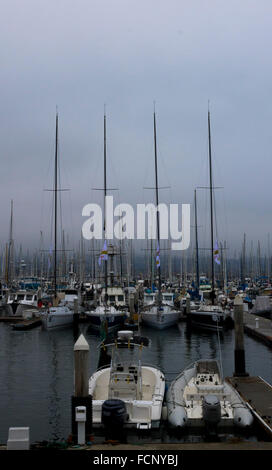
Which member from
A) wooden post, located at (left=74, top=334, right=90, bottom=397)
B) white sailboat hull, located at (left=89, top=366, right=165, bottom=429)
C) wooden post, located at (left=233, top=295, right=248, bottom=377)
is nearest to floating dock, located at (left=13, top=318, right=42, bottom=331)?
wooden post, located at (left=233, top=295, right=248, bottom=377)

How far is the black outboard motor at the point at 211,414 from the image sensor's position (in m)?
14.4

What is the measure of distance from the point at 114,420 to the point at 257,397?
654 cm

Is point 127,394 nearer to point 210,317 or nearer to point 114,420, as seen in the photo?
point 114,420

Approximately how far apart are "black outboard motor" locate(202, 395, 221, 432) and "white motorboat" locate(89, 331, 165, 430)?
4.97ft

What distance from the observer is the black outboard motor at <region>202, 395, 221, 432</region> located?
47.3ft

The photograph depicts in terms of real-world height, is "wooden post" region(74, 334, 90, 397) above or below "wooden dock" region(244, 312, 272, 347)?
above

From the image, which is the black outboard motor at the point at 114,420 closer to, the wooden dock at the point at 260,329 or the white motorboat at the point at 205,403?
the white motorboat at the point at 205,403

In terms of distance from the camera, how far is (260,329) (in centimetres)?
3734

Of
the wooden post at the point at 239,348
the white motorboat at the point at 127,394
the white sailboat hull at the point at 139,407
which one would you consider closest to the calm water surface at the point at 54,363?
the white sailboat hull at the point at 139,407

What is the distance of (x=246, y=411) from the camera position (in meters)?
14.9

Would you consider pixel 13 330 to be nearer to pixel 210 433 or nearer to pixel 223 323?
pixel 223 323

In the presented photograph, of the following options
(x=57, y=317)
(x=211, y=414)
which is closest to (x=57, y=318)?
(x=57, y=317)

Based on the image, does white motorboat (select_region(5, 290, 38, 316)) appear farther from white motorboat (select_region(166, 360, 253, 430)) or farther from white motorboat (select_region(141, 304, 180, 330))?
white motorboat (select_region(166, 360, 253, 430))
